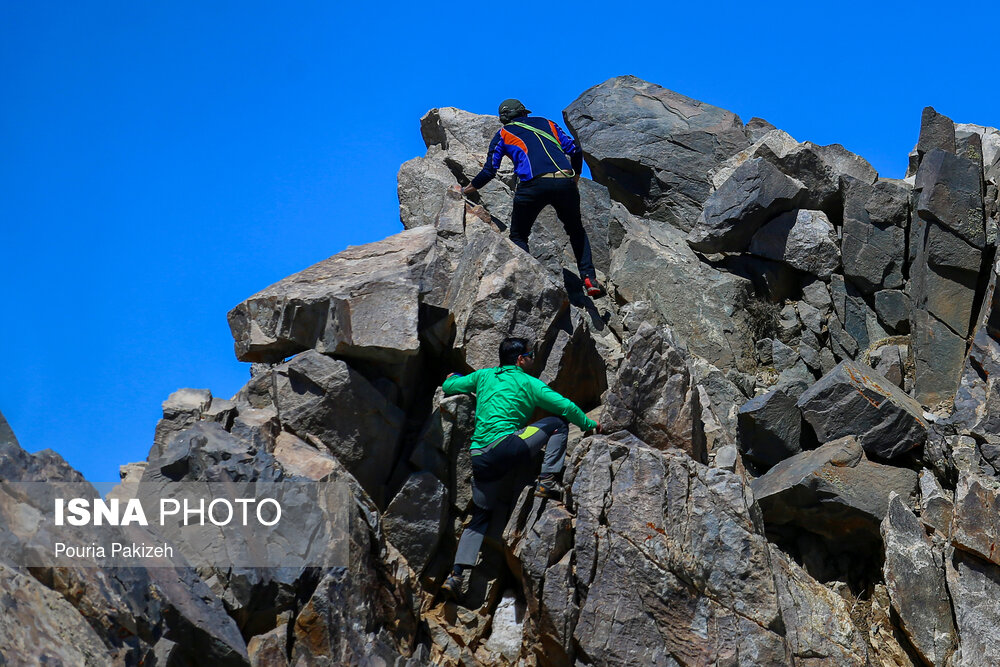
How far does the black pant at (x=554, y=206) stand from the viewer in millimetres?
16828

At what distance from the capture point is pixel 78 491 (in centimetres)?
Result: 1114

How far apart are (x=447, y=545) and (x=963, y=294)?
1010 centimetres

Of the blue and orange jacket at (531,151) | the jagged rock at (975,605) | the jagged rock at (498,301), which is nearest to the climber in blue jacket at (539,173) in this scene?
the blue and orange jacket at (531,151)

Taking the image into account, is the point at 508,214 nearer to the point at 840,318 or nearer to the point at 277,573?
the point at 840,318

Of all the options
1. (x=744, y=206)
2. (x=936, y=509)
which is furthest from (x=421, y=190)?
(x=936, y=509)

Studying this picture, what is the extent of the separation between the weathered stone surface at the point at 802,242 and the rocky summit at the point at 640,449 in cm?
4

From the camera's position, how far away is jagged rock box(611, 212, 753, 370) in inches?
705

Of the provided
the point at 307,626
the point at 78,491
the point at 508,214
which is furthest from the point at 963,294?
the point at 78,491

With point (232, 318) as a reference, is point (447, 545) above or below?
below

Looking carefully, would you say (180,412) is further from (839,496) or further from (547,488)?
(839,496)

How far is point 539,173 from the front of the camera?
55.4ft

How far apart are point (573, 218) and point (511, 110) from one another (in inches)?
93.8

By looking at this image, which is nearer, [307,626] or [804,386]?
[307,626]

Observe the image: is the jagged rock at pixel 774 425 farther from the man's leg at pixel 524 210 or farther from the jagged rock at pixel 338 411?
the jagged rock at pixel 338 411
